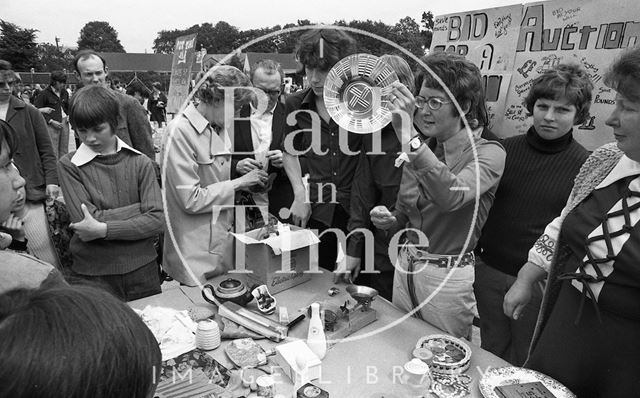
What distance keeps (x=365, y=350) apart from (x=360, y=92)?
3.66 feet

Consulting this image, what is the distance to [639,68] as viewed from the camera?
1314 millimetres

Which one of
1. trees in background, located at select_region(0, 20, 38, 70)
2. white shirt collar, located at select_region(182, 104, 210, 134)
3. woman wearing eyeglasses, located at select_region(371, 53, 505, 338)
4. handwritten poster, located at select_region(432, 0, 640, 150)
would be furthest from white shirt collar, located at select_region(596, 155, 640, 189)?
trees in background, located at select_region(0, 20, 38, 70)

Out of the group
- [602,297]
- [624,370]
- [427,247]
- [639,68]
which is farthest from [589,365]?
[639,68]

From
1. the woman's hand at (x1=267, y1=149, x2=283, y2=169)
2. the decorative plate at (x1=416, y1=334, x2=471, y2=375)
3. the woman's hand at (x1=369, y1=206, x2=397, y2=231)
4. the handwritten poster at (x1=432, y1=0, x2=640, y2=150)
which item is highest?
the handwritten poster at (x1=432, y1=0, x2=640, y2=150)

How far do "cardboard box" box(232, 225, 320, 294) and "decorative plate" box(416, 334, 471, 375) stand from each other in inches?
29.1

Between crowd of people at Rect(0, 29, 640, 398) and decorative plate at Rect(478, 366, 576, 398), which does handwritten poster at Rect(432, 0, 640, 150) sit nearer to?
crowd of people at Rect(0, 29, 640, 398)

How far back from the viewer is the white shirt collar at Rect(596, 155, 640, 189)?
4.56 ft

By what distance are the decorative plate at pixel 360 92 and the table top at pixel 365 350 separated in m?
0.84

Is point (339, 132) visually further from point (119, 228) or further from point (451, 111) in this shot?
point (119, 228)

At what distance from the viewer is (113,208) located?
2141 millimetres

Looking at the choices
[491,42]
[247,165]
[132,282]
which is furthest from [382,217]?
[491,42]

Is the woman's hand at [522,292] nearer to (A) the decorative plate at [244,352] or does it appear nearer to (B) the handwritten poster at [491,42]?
(A) the decorative plate at [244,352]

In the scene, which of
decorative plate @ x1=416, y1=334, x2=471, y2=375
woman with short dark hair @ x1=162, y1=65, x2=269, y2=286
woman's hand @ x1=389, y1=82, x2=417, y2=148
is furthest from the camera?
woman with short dark hair @ x1=162, y1=65, x2=269, y2=286

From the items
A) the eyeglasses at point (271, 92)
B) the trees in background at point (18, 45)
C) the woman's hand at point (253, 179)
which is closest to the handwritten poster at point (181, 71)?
the eyeglasses at point (271, 92)
